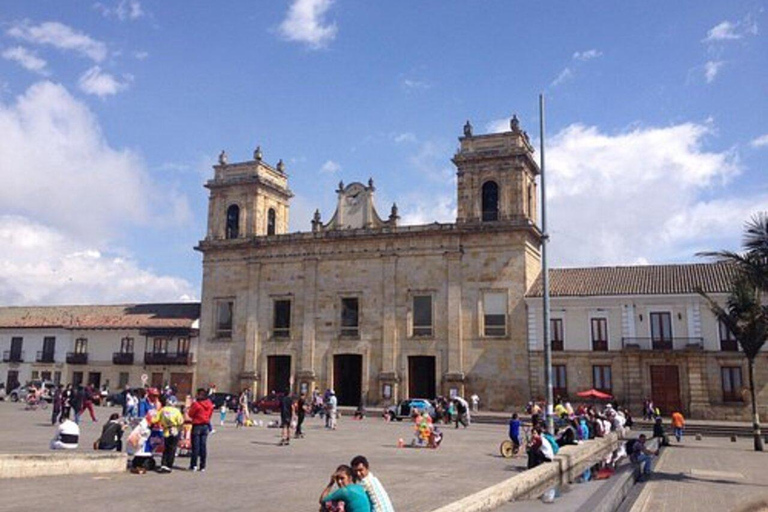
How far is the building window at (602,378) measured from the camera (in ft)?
108

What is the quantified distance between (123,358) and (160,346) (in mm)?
2685

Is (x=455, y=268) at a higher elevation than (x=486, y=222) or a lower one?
lower

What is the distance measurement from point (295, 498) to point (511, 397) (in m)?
25.9

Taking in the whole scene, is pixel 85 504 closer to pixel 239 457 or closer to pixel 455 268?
pixel 239 457

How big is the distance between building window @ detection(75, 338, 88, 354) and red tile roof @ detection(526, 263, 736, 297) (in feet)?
98.6

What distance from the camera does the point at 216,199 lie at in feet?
144

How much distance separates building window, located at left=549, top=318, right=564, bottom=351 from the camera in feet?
112

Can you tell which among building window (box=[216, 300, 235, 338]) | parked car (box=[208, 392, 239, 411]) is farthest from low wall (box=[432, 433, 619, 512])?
building window (box=[216, 300, 235, 338])

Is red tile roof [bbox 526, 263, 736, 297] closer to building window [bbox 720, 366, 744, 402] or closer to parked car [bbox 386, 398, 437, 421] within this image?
building window [bbox 720, 366, 744, 402]

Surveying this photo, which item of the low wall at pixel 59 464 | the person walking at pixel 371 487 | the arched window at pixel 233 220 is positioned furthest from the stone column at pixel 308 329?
the person walking at pixel 371 487

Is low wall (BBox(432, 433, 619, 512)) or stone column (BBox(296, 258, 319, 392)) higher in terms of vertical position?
stone column (BBox(296, 258, 319, 392))

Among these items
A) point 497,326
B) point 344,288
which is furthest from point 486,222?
point 344,288

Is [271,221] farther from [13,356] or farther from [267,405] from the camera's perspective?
[13,356]

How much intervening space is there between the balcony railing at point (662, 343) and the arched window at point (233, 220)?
24.3m
